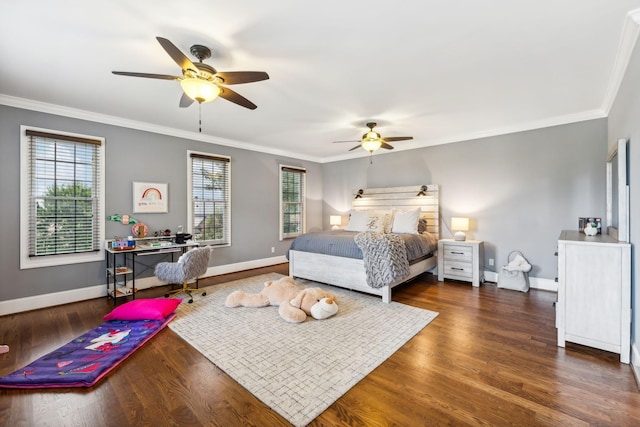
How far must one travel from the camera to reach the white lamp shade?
233cm

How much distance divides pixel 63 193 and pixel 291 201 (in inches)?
158

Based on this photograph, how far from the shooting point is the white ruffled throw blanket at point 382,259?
366 cm

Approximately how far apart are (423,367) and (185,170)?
456 cm

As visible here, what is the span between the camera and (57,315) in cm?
338

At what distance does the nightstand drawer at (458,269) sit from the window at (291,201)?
3353mm

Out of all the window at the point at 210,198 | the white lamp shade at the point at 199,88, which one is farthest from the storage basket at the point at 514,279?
the window at the point at 210,198

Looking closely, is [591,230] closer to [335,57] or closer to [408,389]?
[408,389]

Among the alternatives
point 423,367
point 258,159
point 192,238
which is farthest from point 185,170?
point 423,367

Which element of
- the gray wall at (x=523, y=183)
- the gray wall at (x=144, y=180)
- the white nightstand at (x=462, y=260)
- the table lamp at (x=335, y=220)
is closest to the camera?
the gray wall at (x=144, y=180)

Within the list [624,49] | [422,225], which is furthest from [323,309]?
[624,49]

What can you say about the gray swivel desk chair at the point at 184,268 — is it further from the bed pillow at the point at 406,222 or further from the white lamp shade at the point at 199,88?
the bed pillow at the point at 406,222

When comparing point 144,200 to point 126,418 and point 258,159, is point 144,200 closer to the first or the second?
point 258,159

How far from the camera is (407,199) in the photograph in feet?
18.5

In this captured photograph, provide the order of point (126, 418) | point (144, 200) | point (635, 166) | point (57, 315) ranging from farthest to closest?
point (144, 200) < point (57, 315) < point (635, 166) < point (126, 418)
